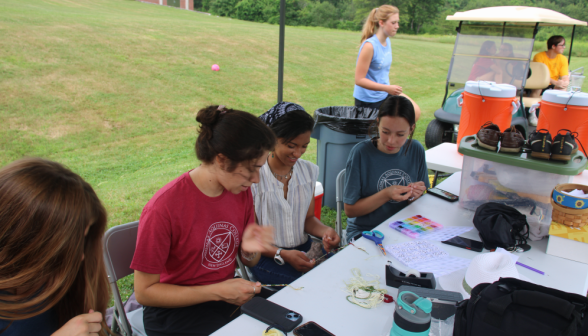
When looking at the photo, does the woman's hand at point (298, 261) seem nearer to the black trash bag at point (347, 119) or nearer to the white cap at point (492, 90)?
the black trash bag at point (347, 119)

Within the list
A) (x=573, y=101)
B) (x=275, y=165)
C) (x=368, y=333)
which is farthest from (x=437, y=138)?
(x=368, y=333)

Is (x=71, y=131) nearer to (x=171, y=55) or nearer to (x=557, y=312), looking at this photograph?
(x=171, y=55)

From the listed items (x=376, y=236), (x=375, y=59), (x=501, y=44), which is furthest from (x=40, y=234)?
(x=501, y=44)

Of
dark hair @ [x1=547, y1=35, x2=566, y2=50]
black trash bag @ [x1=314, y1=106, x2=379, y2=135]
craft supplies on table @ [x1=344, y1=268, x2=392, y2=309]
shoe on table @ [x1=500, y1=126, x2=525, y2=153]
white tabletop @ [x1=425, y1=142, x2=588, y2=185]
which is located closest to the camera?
craft supplies on table @ [x1=344, y1=268, x2=392, y2=309]

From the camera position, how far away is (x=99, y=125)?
22.7 feet

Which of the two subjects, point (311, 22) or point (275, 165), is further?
point (311, 22)

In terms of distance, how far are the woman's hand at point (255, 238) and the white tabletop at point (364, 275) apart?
31 cm

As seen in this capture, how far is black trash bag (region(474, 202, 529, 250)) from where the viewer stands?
1.65 metres

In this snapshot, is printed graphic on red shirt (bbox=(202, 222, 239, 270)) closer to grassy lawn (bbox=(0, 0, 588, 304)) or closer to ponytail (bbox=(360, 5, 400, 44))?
grassy lawn (bbox=(0, 0, 588, 304))

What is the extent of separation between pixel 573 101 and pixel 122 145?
6194mm

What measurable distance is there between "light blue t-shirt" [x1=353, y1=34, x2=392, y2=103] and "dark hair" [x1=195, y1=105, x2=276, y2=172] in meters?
2.49

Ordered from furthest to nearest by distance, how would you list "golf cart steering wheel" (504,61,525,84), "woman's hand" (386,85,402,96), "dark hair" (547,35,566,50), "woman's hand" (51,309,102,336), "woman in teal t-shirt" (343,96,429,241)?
"dark hair" (547,35,566,50) < "golf cart steering wheel" (504,61,525,84) < "woman's hand" (386,85,402,96) < "woman in teal t-shirt" (343,96,429,241) < "woman's hand" (51,309,102,336)

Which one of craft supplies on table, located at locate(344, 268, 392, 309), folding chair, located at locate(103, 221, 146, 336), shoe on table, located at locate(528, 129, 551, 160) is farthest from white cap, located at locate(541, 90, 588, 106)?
folding chair, located at locate(103, 221, 146, 336)

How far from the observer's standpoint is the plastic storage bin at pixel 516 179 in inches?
68.4
